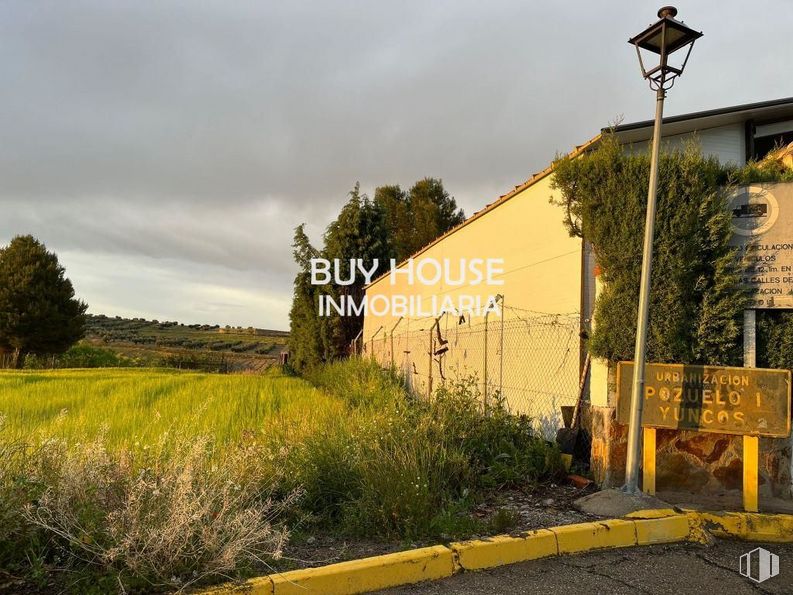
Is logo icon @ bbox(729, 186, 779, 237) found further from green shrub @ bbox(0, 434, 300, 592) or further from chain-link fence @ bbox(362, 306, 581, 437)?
green shrub @ bbox(0, 434, 300, 592)

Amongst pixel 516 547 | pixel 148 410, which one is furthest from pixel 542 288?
pixel 148 410

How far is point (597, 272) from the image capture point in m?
6.50

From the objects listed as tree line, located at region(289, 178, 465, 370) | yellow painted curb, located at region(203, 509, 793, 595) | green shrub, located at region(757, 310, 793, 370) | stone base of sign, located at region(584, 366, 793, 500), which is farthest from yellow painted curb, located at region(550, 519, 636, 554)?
tree line, located at region(289, 178, 465, 370)

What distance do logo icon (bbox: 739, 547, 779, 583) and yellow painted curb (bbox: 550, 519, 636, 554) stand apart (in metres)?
0.82

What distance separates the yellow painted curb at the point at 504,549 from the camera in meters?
4.11

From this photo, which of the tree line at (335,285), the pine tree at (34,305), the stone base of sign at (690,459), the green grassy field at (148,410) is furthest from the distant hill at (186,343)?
the stone base of sign at (690,459)

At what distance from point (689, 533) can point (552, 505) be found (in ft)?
3.94

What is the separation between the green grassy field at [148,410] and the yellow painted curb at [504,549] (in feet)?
10.3

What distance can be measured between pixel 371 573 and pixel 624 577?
1847 millimetres

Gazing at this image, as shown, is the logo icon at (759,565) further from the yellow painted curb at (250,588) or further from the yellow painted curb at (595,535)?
the yellow painted curb at (250,588)

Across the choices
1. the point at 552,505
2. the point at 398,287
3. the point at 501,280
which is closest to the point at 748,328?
the point at 552,505

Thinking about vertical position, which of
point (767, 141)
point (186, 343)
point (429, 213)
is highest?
point (429, 213)

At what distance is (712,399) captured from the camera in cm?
570

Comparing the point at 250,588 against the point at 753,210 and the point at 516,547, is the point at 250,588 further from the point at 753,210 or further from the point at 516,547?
the point at 753,210
